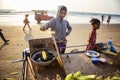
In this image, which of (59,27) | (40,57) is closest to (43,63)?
(40,57)

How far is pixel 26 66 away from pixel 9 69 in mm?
3237

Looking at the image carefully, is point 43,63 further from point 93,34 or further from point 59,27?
point 93,34

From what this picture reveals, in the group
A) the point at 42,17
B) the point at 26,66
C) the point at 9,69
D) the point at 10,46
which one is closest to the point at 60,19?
the point at 26,66

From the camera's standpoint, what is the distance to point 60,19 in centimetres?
458

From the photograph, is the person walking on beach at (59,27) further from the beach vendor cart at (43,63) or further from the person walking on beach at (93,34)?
the beach vendor cart at (43,63)

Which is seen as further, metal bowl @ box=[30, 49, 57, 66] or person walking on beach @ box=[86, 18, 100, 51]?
person walking on beach @ box=[86, 18, 100, 51]

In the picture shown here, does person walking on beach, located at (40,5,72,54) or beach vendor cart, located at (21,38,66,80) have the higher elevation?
person walking on beach, located at (40,5,72,54)

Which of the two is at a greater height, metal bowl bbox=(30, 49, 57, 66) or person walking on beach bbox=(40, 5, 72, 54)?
person walking on beach bbox=(40, 5, 72, 54)

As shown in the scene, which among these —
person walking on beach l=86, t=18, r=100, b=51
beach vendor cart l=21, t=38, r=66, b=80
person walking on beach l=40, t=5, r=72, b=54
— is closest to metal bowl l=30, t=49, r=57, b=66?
beach vendor cart l=21, t=38, r=66, b=80

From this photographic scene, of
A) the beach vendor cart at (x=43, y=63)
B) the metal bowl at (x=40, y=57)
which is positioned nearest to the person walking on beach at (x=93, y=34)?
the beach vendor cart at (x=43, y=63)

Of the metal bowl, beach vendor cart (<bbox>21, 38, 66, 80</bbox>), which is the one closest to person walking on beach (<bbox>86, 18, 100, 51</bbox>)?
beach vendor cart (<bbox>21, 38, 66, 80</bbox>)

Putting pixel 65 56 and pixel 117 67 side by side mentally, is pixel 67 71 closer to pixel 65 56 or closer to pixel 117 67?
pixel 65 56

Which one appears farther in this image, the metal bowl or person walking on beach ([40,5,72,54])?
person walking on beach ([40,5,72,54])

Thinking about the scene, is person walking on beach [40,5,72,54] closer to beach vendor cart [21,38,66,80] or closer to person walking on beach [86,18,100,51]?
person walking on beach [86,18,100,51]
